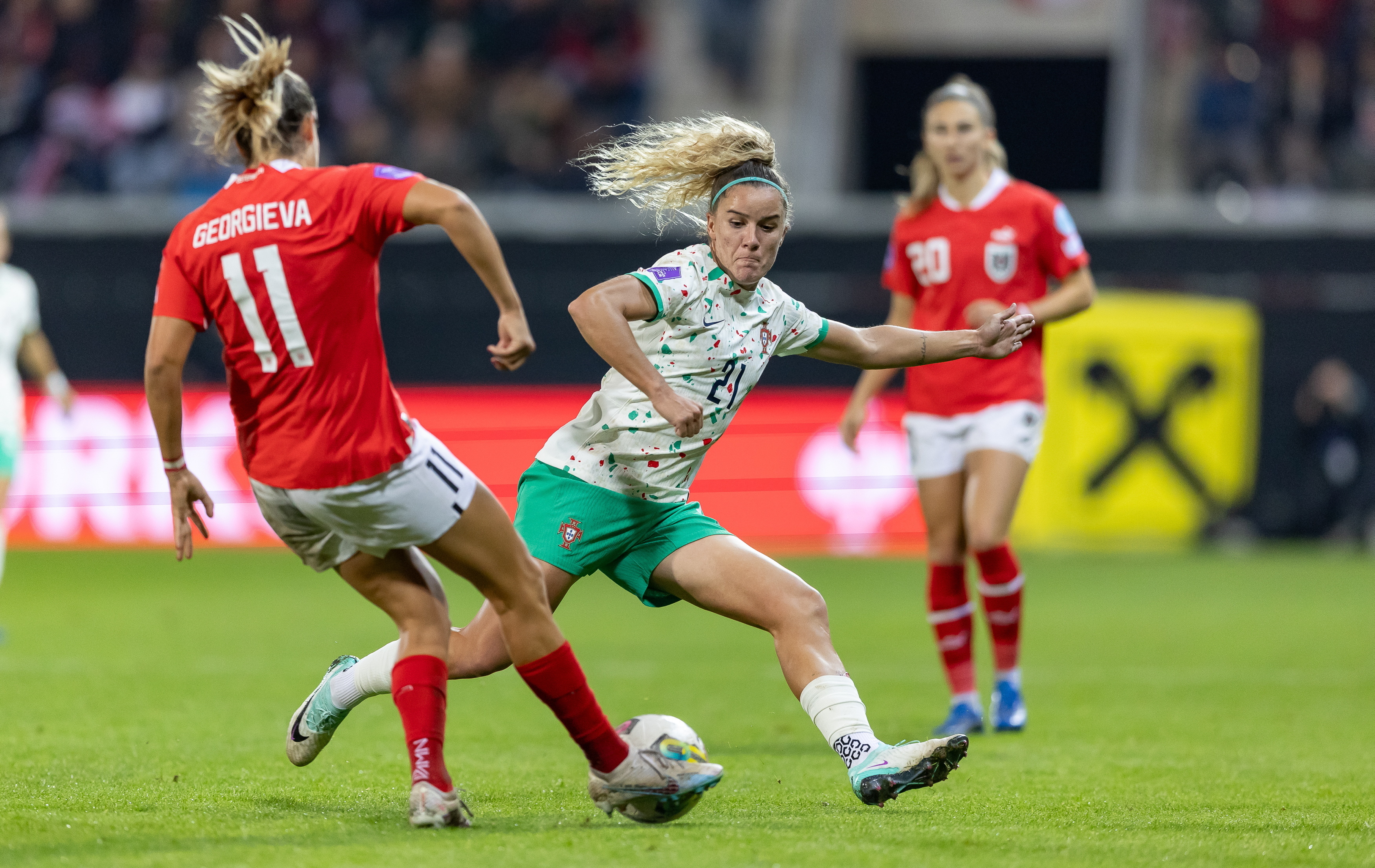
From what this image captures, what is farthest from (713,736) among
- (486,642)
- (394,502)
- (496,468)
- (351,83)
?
(351,83)

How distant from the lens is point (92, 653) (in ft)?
28.8

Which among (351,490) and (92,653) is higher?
(351,490)

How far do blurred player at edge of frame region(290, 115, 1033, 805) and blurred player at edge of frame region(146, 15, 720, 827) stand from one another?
0.35 metres

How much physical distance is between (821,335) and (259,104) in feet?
5.70

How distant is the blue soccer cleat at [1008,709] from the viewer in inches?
268

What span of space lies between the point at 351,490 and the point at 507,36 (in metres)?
15.8

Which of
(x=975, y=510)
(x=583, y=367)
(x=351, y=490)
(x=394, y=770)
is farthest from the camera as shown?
(x=583, y=367)

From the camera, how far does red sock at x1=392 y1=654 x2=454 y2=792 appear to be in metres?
4.36

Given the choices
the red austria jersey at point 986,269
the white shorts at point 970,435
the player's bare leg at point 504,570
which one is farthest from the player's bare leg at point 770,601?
the red austria jersey at point 986,269

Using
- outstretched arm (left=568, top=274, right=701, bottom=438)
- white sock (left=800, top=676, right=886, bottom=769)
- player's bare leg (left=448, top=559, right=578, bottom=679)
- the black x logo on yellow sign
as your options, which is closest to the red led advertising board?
the black x logo on yellow sign

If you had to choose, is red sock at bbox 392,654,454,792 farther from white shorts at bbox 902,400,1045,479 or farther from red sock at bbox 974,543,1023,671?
red sock at bbox 974,543,1023,671

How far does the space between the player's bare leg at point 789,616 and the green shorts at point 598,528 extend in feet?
0.19

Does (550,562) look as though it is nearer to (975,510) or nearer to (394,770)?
(394,770)

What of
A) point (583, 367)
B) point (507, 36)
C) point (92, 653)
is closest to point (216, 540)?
point (583, 367)
